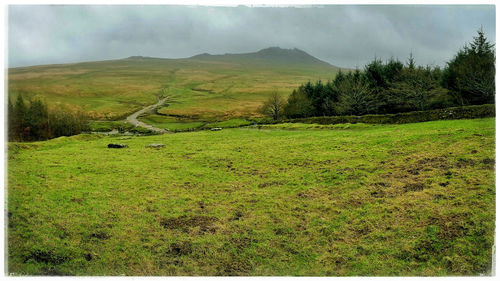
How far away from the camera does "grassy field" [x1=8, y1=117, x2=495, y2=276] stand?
5.58 meters

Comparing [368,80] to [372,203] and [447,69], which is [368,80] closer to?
[447,69]

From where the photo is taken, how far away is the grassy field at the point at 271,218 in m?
5.58

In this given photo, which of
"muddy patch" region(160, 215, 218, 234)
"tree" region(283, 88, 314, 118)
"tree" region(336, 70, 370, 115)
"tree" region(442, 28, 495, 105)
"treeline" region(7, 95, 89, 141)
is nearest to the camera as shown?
"muddy patch" region(160, 215, 218, 234)

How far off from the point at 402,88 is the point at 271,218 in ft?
154

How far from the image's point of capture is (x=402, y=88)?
46812 millimetres

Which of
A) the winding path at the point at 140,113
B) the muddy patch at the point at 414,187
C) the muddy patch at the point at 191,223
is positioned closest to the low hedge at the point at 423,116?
the muddy patch at the point at 414,187

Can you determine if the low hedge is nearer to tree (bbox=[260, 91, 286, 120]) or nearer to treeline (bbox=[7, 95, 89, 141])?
tree (bbox=[260, 91, 286, 120])

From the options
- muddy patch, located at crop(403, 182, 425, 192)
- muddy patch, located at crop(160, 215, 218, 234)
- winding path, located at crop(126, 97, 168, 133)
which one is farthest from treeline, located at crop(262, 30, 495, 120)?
winding path, located at crop(126, 97, 168, 133)

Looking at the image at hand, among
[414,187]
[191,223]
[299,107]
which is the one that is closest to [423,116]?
[414,187]

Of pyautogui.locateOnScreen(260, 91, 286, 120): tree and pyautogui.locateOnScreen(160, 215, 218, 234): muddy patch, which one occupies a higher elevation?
pyautogui.locateOnScreen(260, 91, 286, 120): tree

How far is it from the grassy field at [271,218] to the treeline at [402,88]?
1131 inches

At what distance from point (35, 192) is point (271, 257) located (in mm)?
8346

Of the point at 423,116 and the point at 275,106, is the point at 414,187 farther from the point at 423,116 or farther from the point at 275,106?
the point at 275,106

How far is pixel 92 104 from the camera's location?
474ft
